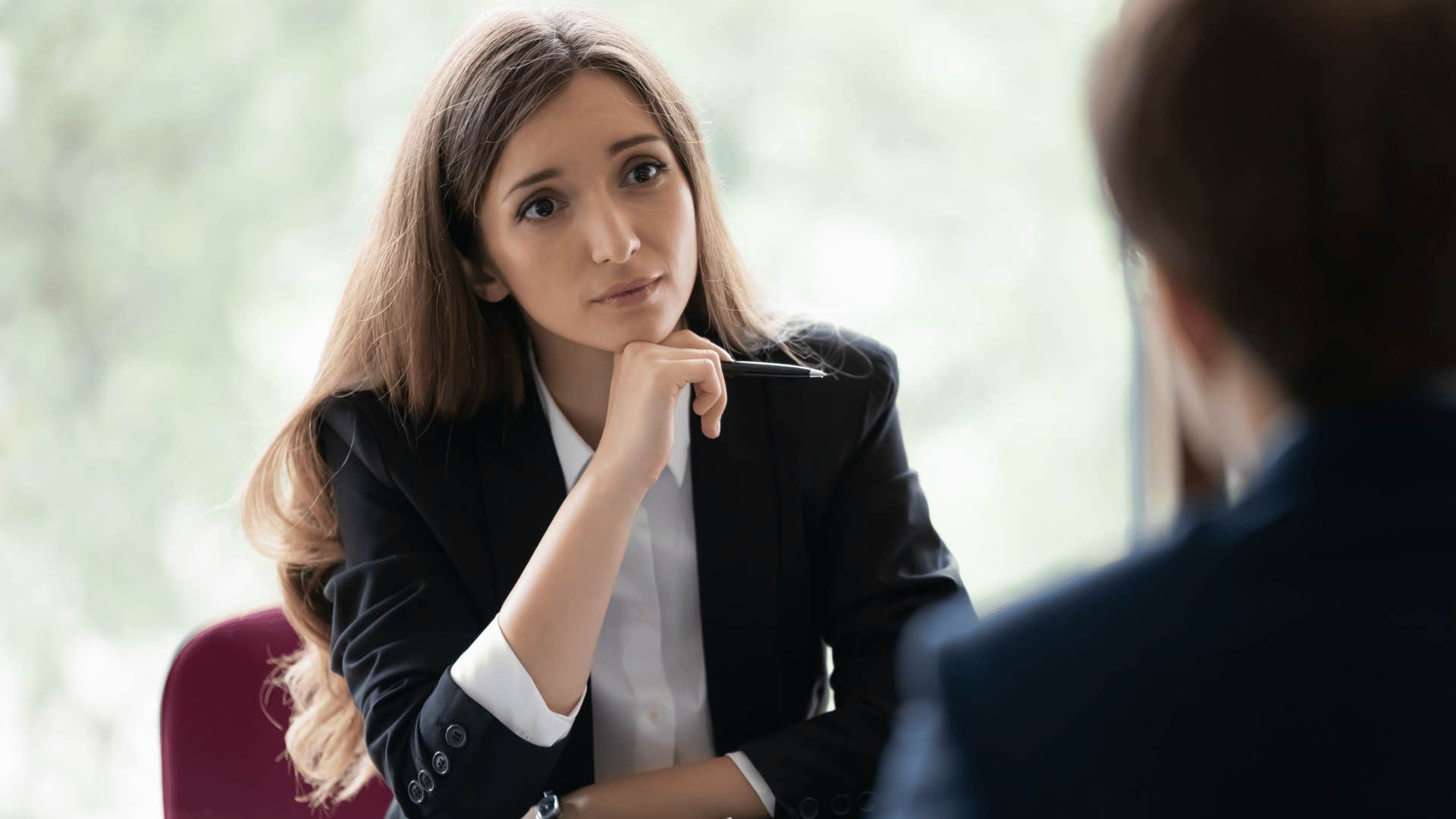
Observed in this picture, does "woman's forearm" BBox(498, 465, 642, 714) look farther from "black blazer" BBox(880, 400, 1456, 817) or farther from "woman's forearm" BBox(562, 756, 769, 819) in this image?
"black blazer" BBox(880, 400, 1456, 817)

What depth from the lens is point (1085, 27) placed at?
262cm

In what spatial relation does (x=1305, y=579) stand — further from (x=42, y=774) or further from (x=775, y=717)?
(x=42, y=774)

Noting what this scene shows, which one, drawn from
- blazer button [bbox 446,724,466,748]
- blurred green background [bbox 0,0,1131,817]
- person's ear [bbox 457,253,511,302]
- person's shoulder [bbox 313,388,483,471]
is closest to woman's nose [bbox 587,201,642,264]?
person's ear [bbox 457,253,511,302]

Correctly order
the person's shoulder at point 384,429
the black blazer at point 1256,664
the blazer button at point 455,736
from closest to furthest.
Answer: the black blazer at point 1256,664 → the blazer button at point 455,736 → the person's shoulder at point 384,429

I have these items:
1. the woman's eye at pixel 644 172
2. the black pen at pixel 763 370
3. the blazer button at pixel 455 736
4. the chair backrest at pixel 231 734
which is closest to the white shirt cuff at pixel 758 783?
the blazer button at pixel 455 736

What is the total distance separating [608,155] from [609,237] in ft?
0.32

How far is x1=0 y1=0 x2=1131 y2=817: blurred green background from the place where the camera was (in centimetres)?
266

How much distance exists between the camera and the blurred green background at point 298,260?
8.71 feet

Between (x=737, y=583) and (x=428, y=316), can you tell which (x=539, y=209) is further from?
(x=737, y=583)

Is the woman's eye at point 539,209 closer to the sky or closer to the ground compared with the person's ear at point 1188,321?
closer to the sky

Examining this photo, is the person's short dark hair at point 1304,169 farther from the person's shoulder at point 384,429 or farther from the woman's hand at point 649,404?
the person's shoulder at point 384,429

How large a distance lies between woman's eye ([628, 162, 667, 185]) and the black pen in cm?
22

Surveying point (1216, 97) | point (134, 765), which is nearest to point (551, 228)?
point (1216, 97)

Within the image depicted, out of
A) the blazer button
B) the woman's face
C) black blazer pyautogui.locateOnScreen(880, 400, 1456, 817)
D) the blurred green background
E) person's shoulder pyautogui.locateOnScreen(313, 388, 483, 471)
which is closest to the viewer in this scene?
black blazer pyautogui.locateOnScreen(880, 400, 1456, 817)
